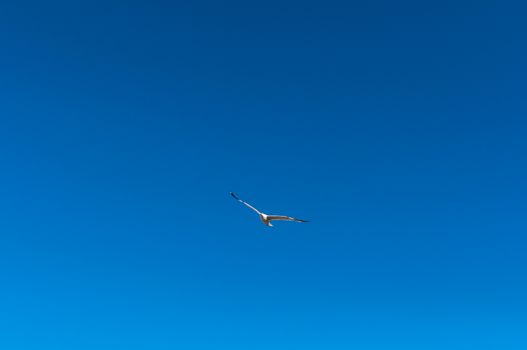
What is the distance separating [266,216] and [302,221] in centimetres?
1029

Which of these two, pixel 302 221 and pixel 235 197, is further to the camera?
pixel 235 197

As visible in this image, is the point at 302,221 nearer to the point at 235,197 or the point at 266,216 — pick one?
the point at 266,216

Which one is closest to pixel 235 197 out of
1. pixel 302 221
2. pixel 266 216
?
pixel 266 216

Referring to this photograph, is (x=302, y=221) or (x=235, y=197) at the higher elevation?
(x=235, y=197)

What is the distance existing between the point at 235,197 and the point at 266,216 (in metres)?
8.99

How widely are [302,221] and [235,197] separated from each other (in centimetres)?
1881

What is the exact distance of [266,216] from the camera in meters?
135

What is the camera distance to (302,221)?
127m

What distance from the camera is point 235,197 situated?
139m
